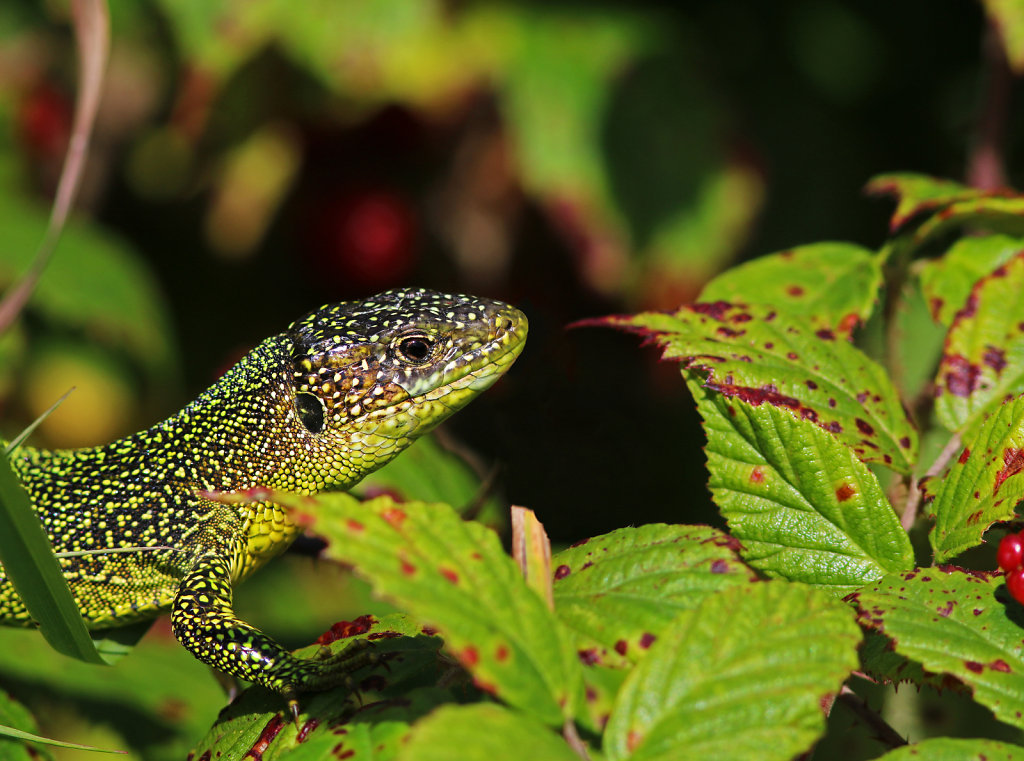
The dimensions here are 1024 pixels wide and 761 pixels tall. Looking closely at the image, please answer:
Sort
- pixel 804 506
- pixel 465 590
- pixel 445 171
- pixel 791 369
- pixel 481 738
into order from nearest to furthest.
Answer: pixel 481 738, pixel 465 590, pixel 804 506, pixel 791 369, pixel 445 171

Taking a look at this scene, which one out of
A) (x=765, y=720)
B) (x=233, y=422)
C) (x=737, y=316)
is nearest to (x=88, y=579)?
(x=233, y=422)

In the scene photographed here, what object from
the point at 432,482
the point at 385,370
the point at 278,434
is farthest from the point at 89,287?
the point at 385,370

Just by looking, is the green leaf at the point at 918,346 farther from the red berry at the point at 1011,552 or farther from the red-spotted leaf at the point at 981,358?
the red berry at the point at 1011,552

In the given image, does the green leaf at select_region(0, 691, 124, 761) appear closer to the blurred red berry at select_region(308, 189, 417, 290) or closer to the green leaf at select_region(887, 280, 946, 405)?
the green leaf at select_region(887, 280, 946, 405)

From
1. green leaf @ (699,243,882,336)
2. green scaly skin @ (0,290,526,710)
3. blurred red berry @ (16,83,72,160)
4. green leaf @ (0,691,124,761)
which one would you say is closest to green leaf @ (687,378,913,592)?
green leaf @ (699,243,882,336)

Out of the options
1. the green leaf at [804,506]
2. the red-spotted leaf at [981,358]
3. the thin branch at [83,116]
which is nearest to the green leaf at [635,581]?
the green leaf at [804,506]

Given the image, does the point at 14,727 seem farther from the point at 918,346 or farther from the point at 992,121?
the point at 992,121
